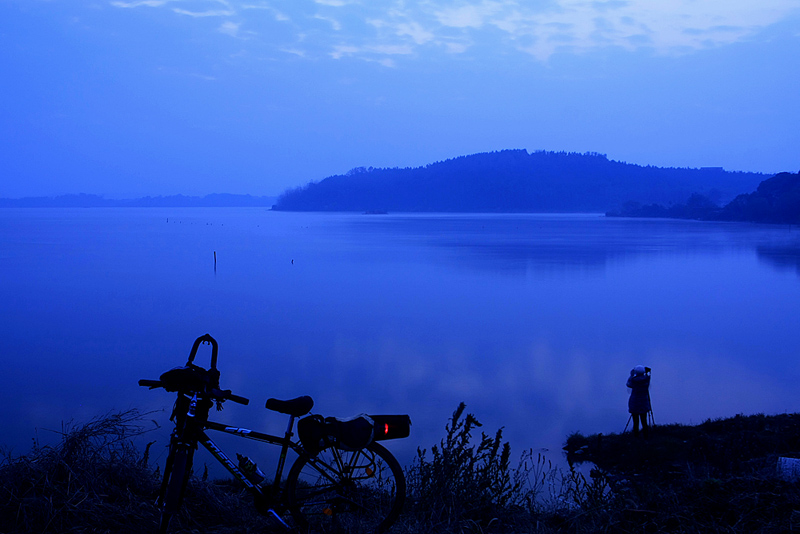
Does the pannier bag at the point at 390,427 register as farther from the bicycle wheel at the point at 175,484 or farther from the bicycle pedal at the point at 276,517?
the bicycle wheel at the point at 175,484

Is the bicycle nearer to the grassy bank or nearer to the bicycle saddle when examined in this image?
the bicycle saddle

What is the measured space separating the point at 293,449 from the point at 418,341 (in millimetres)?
12698

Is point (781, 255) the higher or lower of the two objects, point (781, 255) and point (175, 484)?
the lower

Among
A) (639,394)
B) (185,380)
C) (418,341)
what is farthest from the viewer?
(418,341)

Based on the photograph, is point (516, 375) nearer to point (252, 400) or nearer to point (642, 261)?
point (252, 400)

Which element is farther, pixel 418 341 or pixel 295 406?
pixel 418 341

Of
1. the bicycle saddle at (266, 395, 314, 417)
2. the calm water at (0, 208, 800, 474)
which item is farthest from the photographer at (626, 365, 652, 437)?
the bicycle saddle at (266, 395, 314, 417)

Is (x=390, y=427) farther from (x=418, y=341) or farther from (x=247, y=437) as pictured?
(x=418, y=341)

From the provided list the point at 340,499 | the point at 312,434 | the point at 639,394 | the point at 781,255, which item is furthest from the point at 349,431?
the point at 781,255

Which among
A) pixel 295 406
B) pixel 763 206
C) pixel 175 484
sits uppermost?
pixel 763 206

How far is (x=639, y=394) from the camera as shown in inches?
339

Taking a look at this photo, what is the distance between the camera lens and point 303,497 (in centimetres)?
369

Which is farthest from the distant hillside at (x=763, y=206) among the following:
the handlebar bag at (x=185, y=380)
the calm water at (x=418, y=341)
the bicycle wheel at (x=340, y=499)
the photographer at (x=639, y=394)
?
the handlebar bag at (x=185, y=380)

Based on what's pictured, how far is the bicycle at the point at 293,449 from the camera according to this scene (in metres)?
3.41
